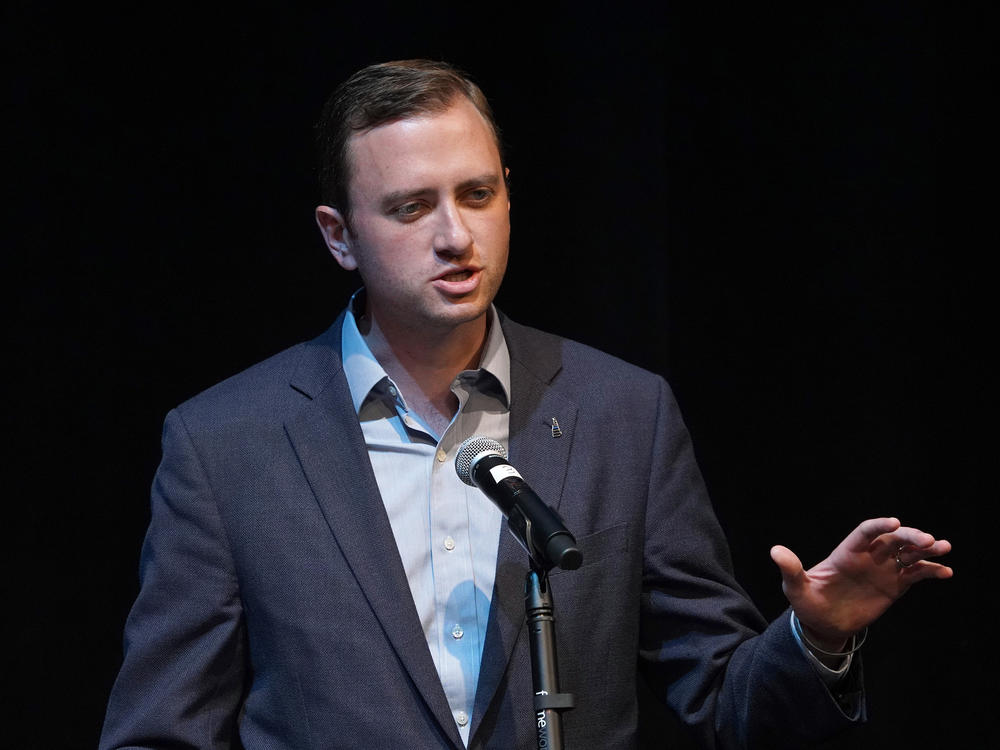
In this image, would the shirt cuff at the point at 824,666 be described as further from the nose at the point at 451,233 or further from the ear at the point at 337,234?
the ear at the point at 337,234

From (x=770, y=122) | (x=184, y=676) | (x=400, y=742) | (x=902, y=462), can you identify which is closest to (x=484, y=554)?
(x=400, y=742)

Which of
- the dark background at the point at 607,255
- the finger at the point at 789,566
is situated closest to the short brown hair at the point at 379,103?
the dark background at the point at 607,255

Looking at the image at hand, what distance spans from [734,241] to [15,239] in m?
1.66

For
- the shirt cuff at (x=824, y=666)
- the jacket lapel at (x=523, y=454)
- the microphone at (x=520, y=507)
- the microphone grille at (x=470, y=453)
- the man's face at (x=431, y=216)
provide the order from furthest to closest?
the man's face at (x=431, y=216), the jacket lapel at (x=523, y=454), the shirt cuff at (x=824, y=666), the microphone grille at (x=470, y=453), the microphone at (x=520, y=507)

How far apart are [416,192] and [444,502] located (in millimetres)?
543

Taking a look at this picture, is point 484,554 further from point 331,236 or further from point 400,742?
point 331,236

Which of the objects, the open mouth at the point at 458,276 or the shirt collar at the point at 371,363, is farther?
the shirt collar at the point at 371,363

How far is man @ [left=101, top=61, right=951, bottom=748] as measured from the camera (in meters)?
1.96

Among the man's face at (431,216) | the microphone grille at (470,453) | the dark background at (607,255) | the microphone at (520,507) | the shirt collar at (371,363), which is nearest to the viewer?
the microphone at (520,507)

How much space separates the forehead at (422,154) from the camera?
6.91 ft

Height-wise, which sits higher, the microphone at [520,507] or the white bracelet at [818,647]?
the microphone at [520,507]

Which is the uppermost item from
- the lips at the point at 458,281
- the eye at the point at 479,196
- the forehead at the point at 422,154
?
the forehead at the point at 422,154

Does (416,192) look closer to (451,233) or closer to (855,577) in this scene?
(451,233)

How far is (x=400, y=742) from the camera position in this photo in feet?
6.32
